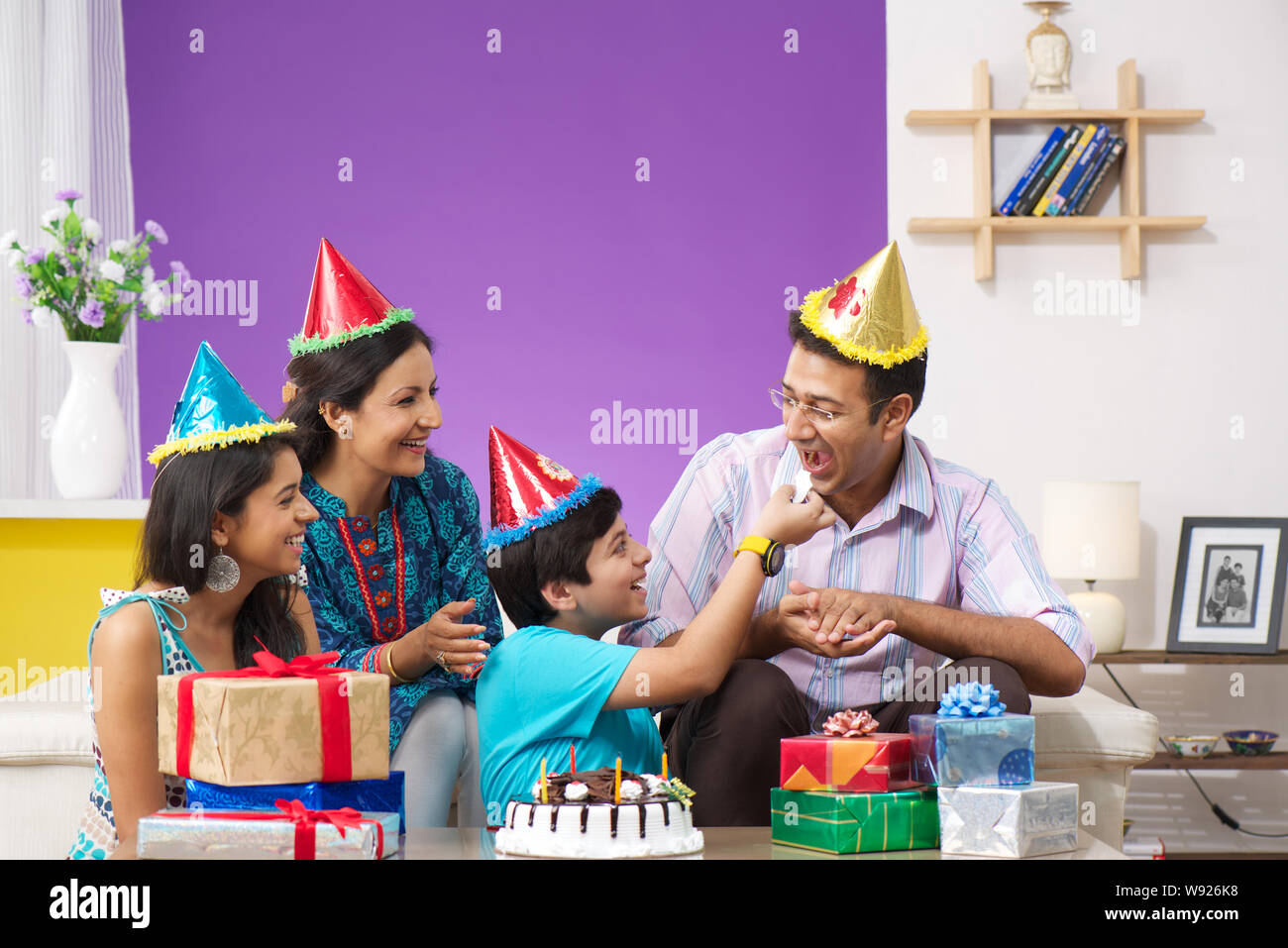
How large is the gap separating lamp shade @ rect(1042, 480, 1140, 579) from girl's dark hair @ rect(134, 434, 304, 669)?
2517 millimetres

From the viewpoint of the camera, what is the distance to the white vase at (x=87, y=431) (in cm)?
283

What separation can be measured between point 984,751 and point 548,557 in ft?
2.30

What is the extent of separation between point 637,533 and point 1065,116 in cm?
183

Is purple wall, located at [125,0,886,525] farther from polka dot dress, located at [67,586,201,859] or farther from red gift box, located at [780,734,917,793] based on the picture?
red gift box, located at [780,734,917,793]

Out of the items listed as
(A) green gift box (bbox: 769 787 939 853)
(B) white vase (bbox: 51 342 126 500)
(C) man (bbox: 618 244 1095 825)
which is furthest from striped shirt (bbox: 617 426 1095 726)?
(B) white vase (bbox: 51 342 126 500)

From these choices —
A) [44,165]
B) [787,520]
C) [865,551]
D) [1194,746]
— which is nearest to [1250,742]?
[1194,746]

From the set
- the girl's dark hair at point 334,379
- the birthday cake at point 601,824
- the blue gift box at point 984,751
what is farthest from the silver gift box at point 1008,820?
the girl's dark hair at point 334,379

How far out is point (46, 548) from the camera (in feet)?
9.48

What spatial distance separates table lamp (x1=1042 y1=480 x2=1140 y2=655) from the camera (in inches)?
139

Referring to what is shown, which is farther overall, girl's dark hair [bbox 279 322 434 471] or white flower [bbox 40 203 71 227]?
white flower [bbox 40 203 71 227]

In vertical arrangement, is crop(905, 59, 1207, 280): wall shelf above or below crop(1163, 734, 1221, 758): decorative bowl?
above

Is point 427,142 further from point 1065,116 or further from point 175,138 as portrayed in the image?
point 1065,116

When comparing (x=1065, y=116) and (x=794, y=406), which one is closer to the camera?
(x=794, y=406)
